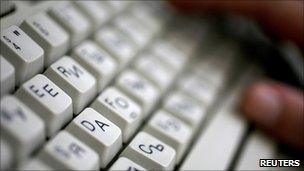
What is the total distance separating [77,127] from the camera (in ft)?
1.24

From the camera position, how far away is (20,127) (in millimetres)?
328

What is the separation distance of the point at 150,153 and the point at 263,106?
24 centimetres

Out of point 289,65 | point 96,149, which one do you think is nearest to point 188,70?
point 289,65

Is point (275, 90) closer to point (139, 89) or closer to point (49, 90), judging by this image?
point (139, 89)

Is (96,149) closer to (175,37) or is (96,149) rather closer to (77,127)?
(77,127)

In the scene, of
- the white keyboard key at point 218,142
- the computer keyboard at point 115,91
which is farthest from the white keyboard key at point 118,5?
the white keyboard key at point 218,142

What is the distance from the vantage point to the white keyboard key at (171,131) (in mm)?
463

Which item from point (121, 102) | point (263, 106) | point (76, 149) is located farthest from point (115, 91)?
point (263, 106)

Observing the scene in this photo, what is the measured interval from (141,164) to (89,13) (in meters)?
0.23

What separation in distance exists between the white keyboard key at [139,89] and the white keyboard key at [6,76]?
16 centimetres

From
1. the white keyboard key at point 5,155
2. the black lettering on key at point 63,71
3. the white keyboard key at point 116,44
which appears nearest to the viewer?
the white keyboard key at point 5,155

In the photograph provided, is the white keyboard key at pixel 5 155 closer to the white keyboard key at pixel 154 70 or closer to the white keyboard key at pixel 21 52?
the white keyboard key at pixel 21 52

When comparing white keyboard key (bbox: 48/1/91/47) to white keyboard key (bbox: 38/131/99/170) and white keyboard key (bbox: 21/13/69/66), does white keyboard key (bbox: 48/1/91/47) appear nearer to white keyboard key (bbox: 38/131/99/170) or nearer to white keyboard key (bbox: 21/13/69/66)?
white keyboard key (bbox: 21/13/69/66)

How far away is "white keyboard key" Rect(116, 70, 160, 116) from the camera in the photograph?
49cm
